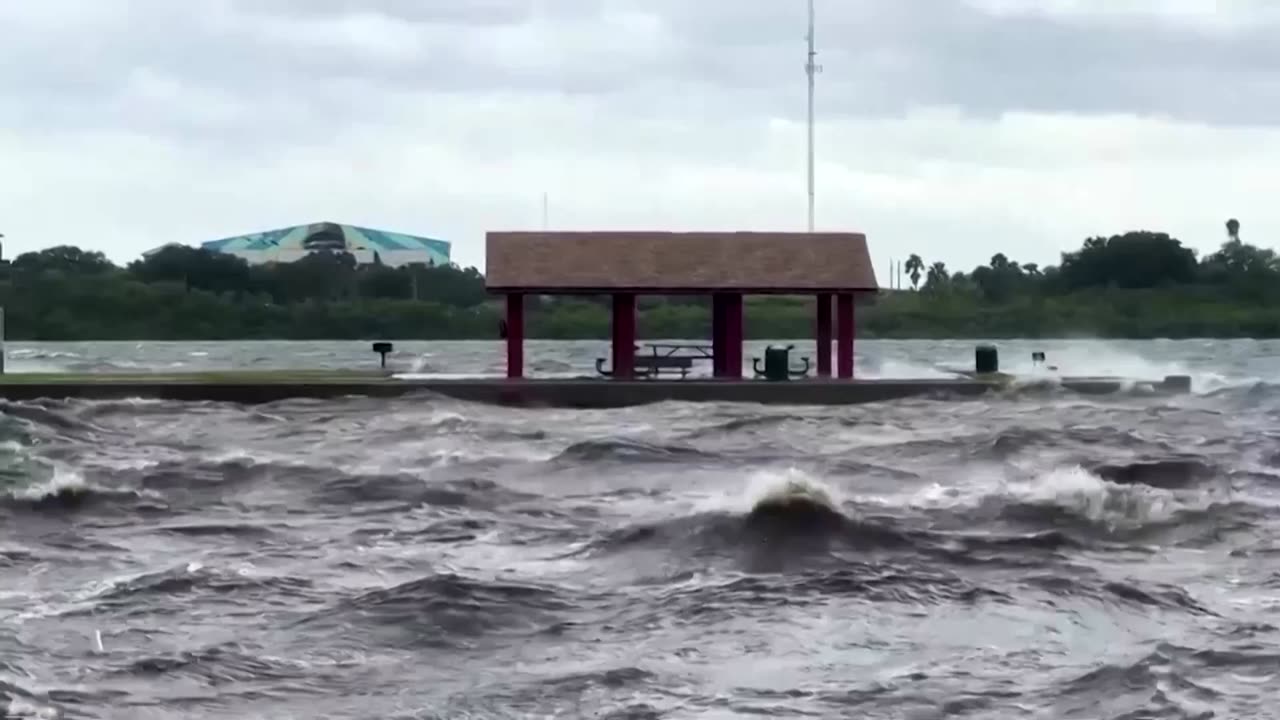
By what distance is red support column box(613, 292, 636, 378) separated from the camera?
118 feet

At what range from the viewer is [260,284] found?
145 metres

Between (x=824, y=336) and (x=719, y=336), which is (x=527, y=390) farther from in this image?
(x=824, y=336)

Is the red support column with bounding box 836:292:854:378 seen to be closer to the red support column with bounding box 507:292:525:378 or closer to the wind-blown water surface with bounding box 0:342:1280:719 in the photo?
the red support column with bounding box 507:292:525:378

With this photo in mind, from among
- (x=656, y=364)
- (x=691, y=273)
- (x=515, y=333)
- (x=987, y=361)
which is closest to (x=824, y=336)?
(x=691, y=273)

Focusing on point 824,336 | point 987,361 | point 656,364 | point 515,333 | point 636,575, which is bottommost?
point 636,575

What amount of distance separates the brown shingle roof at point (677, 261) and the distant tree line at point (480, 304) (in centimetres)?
9237

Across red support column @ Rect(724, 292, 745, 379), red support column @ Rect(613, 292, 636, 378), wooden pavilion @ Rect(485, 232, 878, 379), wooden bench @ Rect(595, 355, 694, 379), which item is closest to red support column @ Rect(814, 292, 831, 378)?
wooden pavilion @ Rect(485, 232, 878, 379)

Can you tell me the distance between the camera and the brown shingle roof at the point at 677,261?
35281 mm

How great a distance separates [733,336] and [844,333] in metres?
2.13

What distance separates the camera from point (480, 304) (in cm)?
14625

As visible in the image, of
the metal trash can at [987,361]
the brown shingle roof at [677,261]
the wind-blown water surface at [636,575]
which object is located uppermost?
the brown shingle roof at [677,261]

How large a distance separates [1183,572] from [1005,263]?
441 feet

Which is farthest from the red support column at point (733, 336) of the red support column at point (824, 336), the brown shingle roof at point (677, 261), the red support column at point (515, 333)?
the red support column at point (515, 333)

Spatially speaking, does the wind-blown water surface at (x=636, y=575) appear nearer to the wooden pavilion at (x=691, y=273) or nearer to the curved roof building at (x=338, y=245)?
the wooden pavilion at (x=691, y=273)
